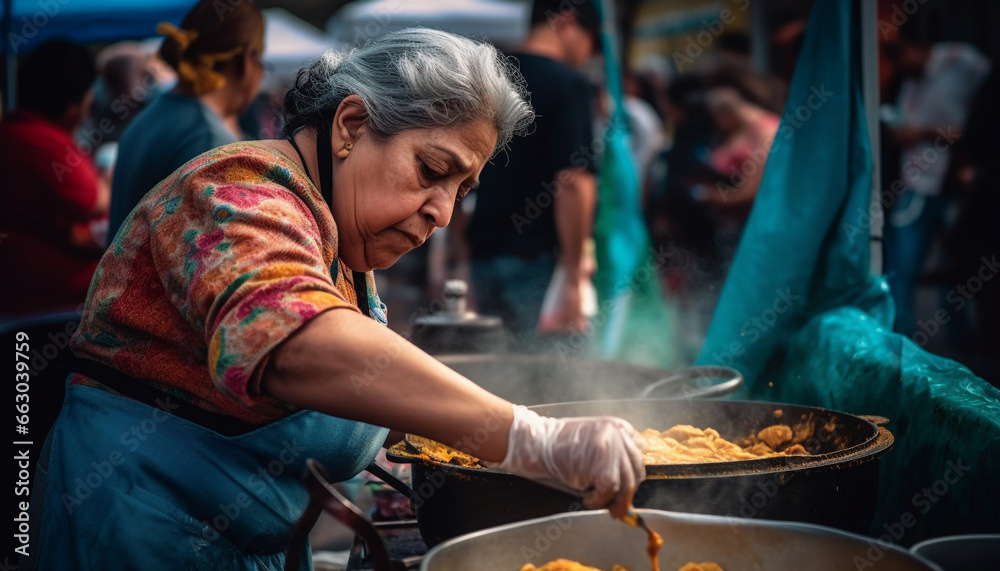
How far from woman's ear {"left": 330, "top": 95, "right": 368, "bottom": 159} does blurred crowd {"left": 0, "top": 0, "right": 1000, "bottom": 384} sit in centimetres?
55

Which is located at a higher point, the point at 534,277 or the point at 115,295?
the point at 115,295

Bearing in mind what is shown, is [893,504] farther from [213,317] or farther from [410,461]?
[213,317]

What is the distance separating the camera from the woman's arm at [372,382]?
131 cm

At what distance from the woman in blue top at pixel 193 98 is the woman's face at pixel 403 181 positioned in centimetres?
197

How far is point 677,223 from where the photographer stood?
8297 mm

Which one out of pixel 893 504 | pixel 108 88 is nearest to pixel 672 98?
pixel 108 88

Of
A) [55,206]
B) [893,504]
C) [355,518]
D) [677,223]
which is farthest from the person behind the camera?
[677,223]

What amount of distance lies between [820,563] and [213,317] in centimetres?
103

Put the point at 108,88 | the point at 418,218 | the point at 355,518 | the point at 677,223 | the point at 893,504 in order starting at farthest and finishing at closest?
1. the point at 677,223
2. the point at 108,88
3. the point at 893,504
4. the point at 418,218
5. the point at 355,518

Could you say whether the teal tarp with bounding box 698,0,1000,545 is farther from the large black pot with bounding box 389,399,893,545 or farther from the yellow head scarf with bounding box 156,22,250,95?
the yellow head scarf with bounding box 156,22,250,95

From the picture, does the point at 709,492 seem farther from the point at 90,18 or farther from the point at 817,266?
the point at 90,18

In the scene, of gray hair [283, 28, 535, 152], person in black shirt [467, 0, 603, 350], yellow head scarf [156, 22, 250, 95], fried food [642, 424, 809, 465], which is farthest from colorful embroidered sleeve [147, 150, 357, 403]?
person in black shirt [467, 0, 603, 350]

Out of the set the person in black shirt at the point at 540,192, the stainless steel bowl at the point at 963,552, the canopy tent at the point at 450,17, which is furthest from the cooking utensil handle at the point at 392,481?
the canopy tent at the point at 450,17

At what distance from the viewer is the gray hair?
5.50 feet
